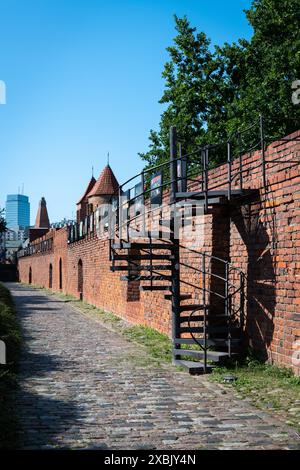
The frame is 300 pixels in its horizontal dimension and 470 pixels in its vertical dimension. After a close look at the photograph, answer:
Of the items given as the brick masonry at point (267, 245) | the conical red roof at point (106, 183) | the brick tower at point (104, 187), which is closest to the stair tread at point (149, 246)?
the brick masonry at point (267, 245)

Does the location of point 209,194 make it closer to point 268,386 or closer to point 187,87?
point 268,386

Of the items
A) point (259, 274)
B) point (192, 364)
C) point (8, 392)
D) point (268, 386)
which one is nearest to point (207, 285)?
point (259, 274)

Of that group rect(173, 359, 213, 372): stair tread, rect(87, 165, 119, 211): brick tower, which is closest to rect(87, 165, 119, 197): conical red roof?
rect(87, 165, 119, 211): brick tower

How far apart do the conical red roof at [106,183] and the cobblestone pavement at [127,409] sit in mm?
27192

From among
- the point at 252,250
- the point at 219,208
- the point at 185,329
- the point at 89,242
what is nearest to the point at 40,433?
the point at 185,329

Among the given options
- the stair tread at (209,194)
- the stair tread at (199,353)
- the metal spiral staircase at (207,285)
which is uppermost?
the stair tread at (209,194)

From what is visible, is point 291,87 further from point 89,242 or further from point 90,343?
point 90,343

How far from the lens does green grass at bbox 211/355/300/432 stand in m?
5.79

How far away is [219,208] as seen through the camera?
31.2 feet

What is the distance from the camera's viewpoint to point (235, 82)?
26.4 meters

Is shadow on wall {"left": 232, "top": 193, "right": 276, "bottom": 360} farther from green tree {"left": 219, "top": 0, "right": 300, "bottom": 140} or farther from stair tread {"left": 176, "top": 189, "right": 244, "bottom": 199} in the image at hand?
green tree {"left": 219, "top": 0, "right": 300, "bottom": 140}

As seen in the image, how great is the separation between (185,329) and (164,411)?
301cm

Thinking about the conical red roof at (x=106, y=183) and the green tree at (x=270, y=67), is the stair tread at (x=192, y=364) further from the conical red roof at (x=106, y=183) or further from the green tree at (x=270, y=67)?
the conical red roof at (x=106, y=183)

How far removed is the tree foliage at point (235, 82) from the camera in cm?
2089
